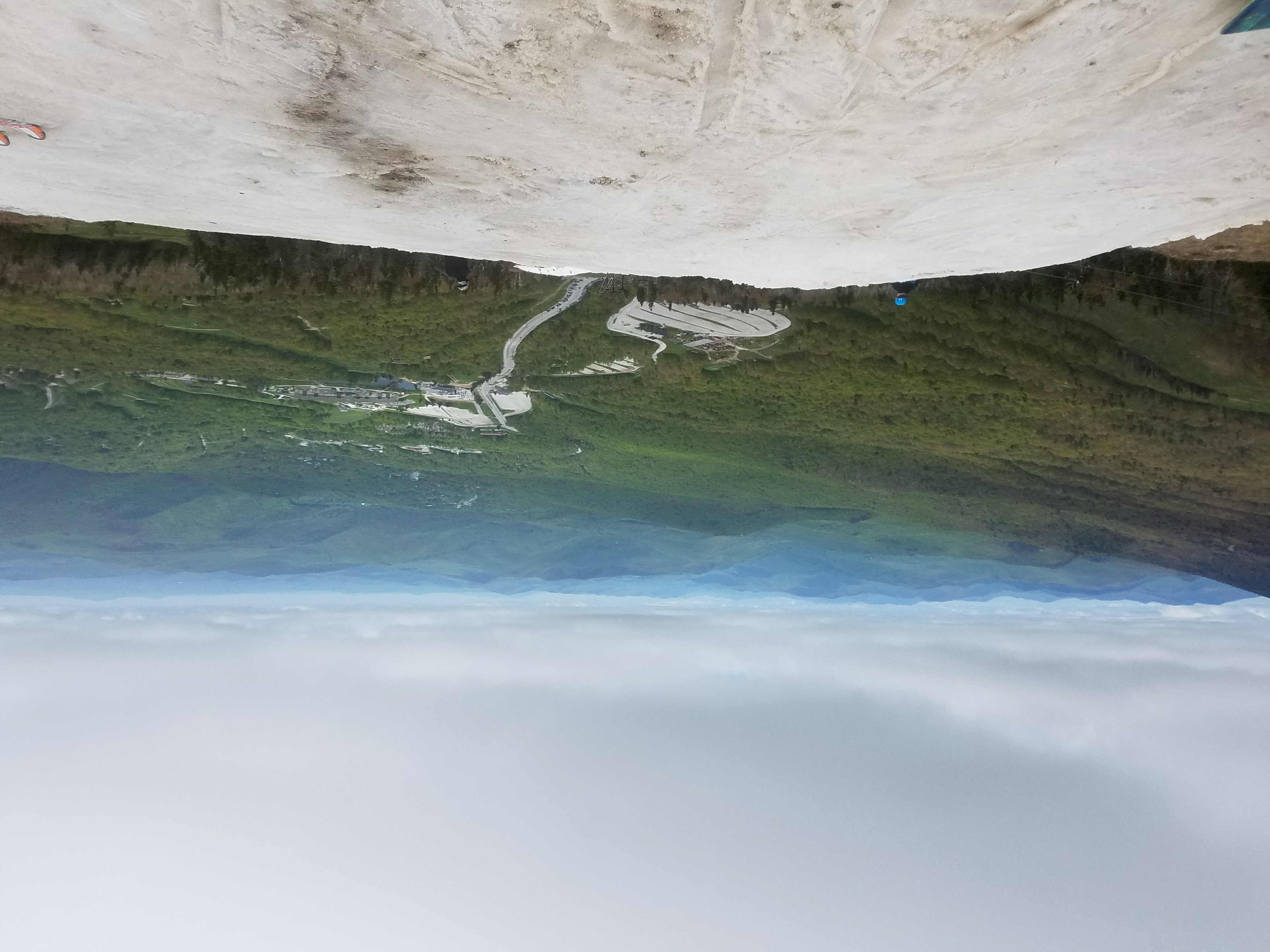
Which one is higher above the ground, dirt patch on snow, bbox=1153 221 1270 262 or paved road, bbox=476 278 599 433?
dirt patch on snow, bbox=1153 221 1270 262

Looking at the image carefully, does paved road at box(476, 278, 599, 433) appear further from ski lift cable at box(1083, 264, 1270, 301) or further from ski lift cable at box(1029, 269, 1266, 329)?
ski lift cable at box(1083, 264, 1270, 301)

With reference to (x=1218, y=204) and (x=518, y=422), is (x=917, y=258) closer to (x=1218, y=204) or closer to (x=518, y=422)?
(x=1218, y=204)

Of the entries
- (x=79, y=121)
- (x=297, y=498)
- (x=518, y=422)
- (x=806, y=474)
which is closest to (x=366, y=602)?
(x=297, y=498)

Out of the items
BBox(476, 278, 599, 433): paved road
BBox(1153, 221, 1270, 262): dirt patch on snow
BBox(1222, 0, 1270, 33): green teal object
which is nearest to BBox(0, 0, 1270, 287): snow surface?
BBox(1222, 0, 1270, 33): green teal object

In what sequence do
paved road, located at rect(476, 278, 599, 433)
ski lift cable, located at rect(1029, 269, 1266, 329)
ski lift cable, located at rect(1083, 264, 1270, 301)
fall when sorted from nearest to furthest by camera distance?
ski lift cable, located at rect(1083, 264, 1270, 301) → ski lift cable, located at rect(1029, 269, 1266, 329) → paved road, located at rect(476, 278, 599, 433)

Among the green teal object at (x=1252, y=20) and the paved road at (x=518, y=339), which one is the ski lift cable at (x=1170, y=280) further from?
the green teal object at (x=1252, y=20)

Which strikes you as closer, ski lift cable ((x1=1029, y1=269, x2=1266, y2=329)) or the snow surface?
the snow surface

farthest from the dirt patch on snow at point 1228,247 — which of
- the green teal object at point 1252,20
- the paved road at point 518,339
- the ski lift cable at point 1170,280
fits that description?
the paved road at point 518,339
